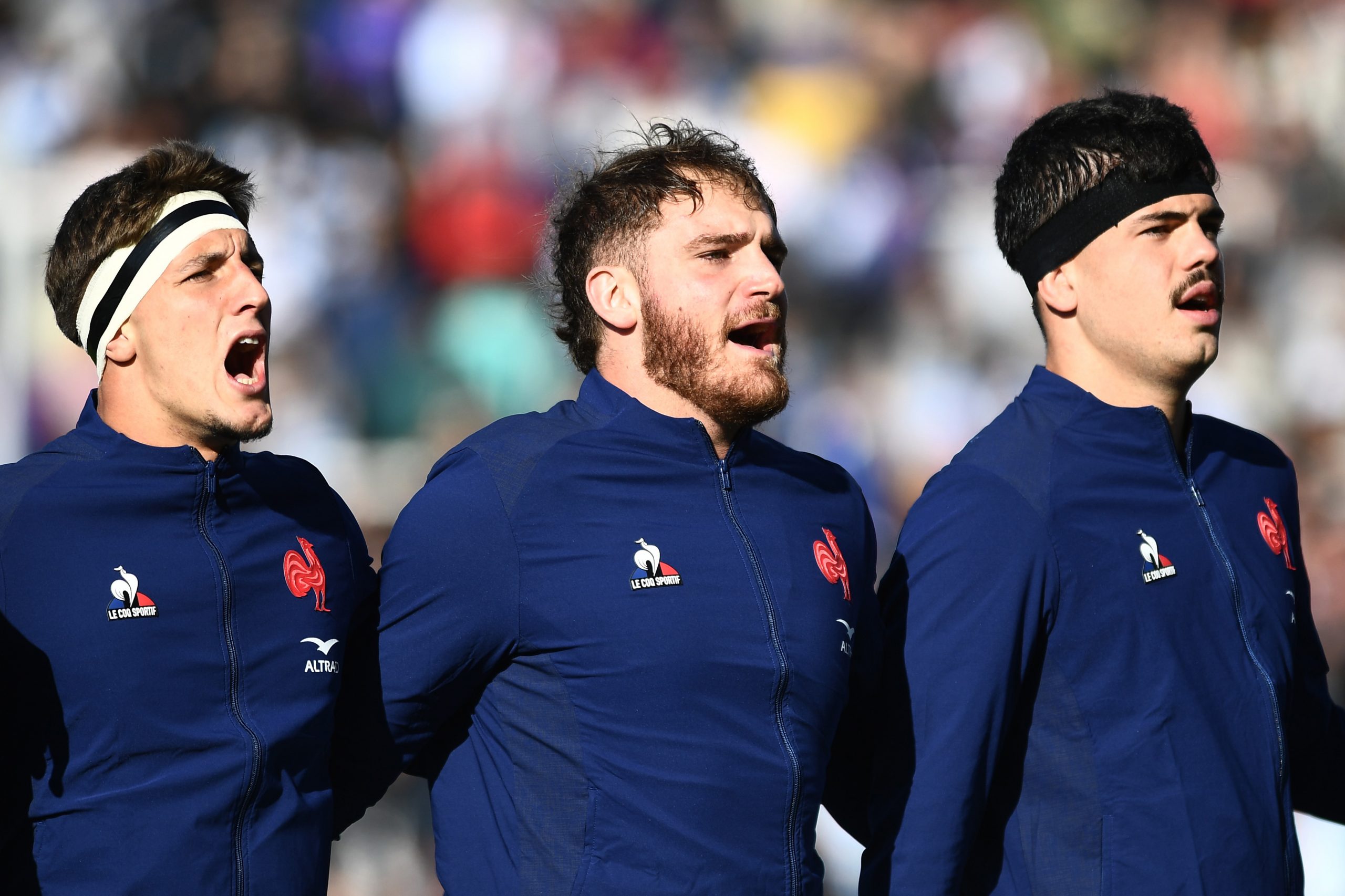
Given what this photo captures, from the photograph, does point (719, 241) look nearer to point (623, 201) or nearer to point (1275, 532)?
point (623, 201)

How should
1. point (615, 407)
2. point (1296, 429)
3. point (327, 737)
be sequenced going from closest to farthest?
1. point (327, 737)
2. point (615, 407)
3. point (1296, 429)

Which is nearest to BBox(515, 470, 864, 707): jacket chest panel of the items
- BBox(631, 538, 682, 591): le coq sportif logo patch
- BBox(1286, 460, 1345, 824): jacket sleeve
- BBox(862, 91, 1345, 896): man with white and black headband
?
BBox(631, 538, 682, 591): le coq sportif logo patch

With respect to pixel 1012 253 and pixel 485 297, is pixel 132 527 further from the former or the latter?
pixel 485 297

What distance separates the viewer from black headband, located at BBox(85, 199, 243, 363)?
8.68 feet

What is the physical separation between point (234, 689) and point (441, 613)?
0.37m

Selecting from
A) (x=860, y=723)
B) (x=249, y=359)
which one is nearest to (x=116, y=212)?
(x=249, y=359)

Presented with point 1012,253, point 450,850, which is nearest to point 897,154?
point 1012,253

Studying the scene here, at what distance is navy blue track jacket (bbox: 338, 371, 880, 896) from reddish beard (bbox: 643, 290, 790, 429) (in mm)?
73

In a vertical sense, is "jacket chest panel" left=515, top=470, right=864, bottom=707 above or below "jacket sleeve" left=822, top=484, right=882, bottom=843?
above

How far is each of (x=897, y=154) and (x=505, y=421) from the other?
16.5 feet

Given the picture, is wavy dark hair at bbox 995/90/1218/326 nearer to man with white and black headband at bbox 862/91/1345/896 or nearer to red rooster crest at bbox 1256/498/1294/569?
man with white and black headband at bbox 862/91/1345/896

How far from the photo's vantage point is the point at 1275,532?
3.12m

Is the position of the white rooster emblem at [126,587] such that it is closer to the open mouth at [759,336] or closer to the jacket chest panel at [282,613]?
the jacket chest panel at [282,613]

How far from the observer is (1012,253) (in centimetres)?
319
